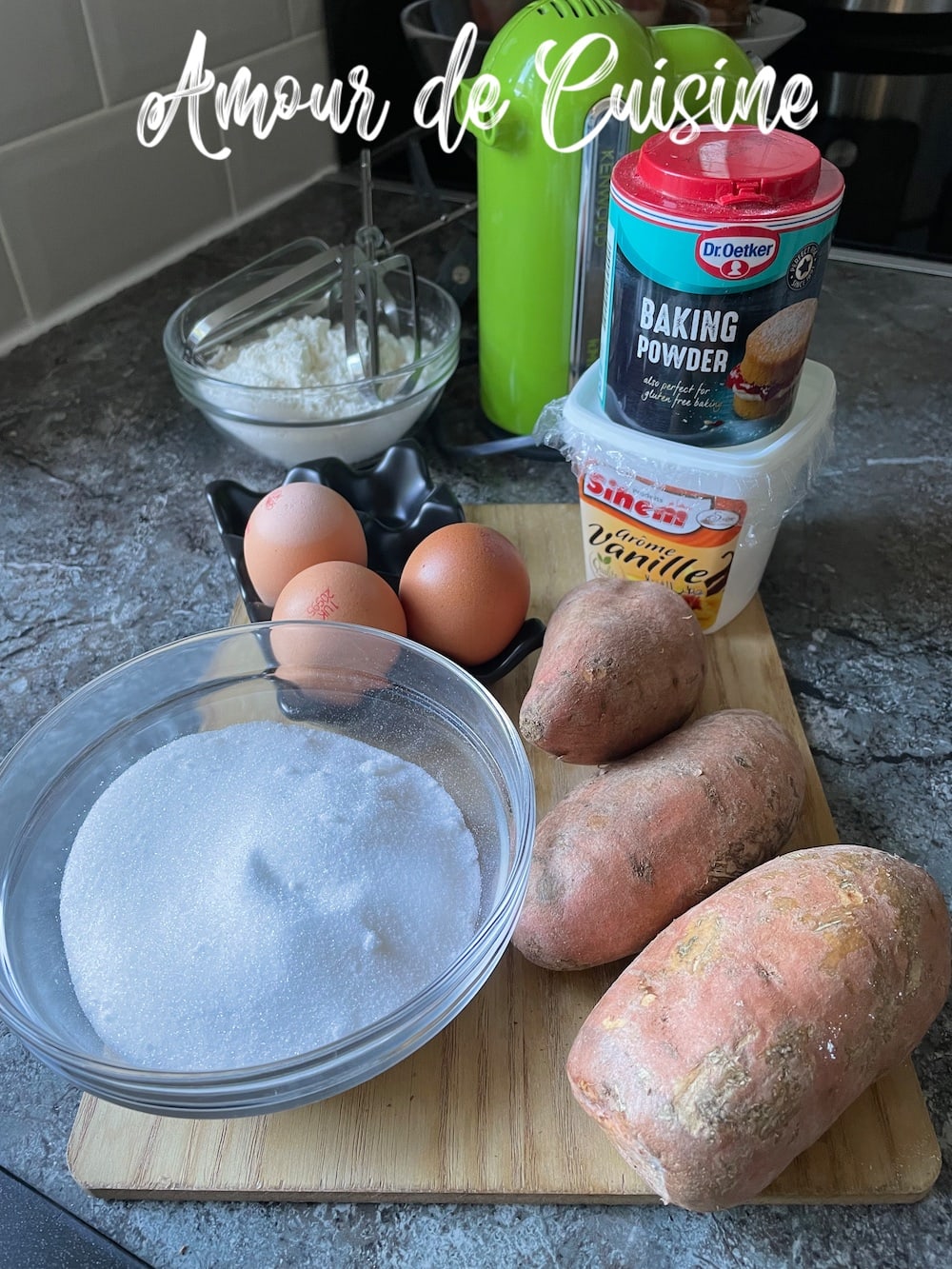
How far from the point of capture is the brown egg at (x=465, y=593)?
0.75 metres

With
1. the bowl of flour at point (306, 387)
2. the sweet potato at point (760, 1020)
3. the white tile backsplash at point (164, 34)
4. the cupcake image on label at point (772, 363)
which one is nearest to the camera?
the sweet potato at point (760, 1020)

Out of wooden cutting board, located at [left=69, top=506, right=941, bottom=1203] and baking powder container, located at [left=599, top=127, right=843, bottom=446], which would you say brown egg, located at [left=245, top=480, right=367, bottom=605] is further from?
wooden cutting board, located at [left=69, top=506, right=941, bottom=1203]

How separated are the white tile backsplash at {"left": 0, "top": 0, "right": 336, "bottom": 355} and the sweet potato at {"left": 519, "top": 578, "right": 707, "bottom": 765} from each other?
0.96 meters

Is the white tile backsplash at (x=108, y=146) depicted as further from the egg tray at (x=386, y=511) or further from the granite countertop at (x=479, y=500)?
the egg tray at (x=386, y=511)

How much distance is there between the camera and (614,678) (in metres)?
0.67

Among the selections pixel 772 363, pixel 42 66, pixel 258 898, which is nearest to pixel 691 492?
pixel 772 363

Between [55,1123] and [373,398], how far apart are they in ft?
2.32

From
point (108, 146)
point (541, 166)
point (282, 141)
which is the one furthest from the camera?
point (282, 141)

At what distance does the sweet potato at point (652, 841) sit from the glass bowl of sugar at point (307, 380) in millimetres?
520

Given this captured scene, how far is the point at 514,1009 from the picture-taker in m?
0.58

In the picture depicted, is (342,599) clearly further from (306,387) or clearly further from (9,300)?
(9,300)

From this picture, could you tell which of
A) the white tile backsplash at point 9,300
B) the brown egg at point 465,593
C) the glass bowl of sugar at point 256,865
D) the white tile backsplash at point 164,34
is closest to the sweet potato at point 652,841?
the glass bowl of sugar at point 256,865

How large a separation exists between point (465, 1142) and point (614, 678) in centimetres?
31

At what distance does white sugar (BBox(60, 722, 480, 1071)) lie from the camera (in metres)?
0.53
